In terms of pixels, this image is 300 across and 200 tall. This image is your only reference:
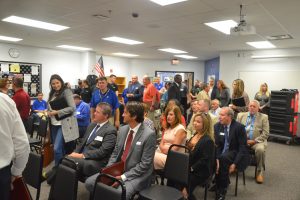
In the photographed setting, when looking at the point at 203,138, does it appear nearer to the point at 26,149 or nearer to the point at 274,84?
the point at 26,149

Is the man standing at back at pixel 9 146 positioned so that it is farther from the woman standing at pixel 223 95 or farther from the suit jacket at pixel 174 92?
the woman standing at pixel 223 95

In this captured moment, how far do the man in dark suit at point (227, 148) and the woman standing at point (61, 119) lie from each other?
6.53ft

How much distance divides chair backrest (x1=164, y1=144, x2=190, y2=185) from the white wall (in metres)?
6.71

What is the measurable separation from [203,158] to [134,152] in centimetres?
78

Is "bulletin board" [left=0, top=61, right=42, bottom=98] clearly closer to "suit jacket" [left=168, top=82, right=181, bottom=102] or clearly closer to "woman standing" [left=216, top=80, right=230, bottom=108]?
"suit jacket" [left=168, top=82, right=181, bottom=102]

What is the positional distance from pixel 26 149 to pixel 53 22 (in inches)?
169

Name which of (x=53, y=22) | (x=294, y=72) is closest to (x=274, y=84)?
(x=294, y=72)

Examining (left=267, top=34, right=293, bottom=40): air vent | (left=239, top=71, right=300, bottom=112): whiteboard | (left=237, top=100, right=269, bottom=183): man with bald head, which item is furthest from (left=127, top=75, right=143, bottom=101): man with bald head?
(left=239, top=71, right=300, bottom=112): whiteboard

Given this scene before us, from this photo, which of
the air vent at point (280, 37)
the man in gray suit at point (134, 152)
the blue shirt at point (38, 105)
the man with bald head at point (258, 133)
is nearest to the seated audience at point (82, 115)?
the man in gray suit at point (134, 152)

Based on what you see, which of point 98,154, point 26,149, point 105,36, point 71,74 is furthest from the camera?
point 71,74

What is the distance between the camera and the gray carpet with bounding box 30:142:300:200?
10.8 feet

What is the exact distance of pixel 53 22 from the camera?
17.2 ft

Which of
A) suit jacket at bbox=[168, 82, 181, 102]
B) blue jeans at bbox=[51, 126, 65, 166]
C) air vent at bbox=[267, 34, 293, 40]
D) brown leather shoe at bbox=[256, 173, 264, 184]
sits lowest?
brown leather shoe at bbox=[256, 173, 264, 184]

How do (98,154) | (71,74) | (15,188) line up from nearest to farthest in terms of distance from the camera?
1. (15,188)
2. (98,154)
3. (71,74)
